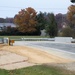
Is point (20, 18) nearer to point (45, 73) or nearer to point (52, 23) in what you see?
point (52, 23)

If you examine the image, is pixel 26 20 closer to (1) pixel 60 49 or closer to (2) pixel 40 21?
(2) pixel 40 21

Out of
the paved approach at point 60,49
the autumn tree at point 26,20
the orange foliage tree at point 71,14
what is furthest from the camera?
the autumn tree at point 26,20

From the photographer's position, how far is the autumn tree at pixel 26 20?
94.8 meters

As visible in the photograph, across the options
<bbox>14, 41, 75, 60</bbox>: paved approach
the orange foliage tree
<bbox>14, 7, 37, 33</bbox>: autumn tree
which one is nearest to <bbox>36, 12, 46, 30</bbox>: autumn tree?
<bbox>14, 7, 37, 33</bbox>: autumn tree

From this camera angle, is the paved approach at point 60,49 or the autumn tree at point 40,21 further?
the autumn tree at point 40,21

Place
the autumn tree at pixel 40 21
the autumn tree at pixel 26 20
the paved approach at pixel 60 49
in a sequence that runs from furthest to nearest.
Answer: the autumn tree at pixel 40 21 → the autumn tree at pixel 26 20 → the paved approach at pixel 60 49

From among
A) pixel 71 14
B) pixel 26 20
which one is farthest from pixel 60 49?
pixel 26 20

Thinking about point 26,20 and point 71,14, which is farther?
point 26,20

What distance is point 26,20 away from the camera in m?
98.3

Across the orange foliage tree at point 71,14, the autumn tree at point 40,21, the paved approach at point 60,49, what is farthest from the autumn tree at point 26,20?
the paved approach at point 60,49

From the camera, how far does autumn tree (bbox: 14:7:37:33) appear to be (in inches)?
3733

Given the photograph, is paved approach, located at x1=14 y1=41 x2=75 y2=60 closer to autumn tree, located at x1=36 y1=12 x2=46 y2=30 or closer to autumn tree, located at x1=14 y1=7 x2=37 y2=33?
autumn tree, located at x1=14 y1=7 x2=37 y2=33

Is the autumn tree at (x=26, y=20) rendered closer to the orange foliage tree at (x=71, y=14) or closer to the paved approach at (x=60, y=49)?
the orange foliage tree at (x=71, y=14)

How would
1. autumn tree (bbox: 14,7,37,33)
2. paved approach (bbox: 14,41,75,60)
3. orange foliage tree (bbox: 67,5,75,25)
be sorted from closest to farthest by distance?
paved approach (bbox: 14,41,75,60) → orange foliage tree (bbox: 67,5,75,25) → autumn tree (bbox: 14,7,37,33)
